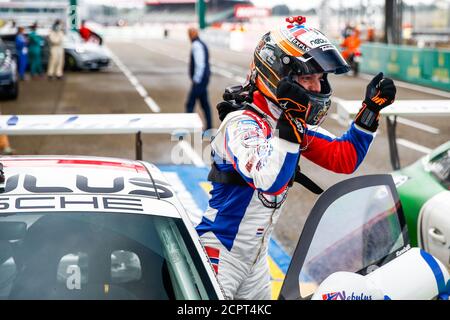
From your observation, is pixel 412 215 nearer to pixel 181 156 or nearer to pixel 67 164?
pixel 181 156

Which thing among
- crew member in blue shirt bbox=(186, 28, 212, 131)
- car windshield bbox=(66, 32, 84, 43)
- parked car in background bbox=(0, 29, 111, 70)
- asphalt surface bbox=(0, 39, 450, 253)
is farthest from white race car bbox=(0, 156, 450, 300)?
car windshield bbox=(66, 32, 84, 43)

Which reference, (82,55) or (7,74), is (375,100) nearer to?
(7,74)

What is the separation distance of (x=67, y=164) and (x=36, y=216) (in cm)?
58

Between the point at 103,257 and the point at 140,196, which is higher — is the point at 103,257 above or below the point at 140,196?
below

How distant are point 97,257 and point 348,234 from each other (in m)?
1.01

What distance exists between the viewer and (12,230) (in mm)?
3207

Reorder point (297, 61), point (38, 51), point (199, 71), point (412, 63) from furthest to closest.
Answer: point (38, 51) → point (412, 63) → point (199, 71) → point (297, 61)

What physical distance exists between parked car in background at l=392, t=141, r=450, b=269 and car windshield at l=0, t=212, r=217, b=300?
2274 mm

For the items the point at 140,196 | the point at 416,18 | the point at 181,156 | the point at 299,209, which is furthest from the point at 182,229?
the point at 416,18

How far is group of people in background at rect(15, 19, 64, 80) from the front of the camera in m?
24.3

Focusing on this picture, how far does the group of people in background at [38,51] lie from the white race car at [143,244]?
2160 cm

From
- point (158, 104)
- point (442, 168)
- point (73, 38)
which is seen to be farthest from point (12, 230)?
point (73, 38)

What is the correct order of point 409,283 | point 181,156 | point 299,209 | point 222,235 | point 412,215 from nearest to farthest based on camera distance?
point 409,283
point 222,235
point 181,156
point 412,215
point 299,209

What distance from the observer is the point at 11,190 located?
10.8ft
